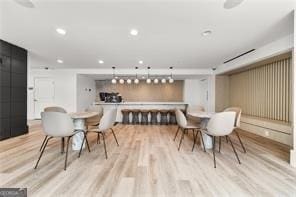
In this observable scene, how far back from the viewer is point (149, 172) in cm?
248

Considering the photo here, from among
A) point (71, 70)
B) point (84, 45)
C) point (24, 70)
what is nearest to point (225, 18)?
point (84, 45)

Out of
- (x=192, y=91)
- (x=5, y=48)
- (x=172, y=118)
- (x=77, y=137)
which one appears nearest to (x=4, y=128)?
(x=5, y=48)

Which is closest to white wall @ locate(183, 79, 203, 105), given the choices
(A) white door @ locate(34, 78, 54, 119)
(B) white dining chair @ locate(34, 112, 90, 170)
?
(A) white door @ locate(34, 78, 54, 119)

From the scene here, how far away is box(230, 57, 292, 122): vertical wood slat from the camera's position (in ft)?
14.3

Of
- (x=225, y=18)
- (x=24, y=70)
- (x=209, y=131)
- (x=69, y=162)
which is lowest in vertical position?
(x=69, y=162)

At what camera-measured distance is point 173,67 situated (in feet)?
22.1

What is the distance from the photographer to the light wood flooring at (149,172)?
201 cm

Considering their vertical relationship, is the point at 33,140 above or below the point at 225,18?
below

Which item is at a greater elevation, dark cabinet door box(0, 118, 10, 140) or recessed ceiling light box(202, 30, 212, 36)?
recessed ceiling light box(202, 30, 212, 36)

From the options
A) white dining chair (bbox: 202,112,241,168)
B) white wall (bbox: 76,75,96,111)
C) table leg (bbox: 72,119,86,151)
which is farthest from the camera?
white wall (bbox: 76,75,96,111)

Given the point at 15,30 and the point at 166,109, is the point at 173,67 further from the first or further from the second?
the point at 15,30

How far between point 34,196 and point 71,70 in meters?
5.98

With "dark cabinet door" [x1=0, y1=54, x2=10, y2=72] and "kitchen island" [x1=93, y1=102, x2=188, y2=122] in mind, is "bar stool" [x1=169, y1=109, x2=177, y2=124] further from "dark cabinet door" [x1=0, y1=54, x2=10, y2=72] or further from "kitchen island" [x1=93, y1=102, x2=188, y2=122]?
"dark cabinet door" [x1=0, y1=54, x2=10, y2=72]

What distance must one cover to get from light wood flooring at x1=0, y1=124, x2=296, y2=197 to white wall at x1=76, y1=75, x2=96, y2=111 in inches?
145
